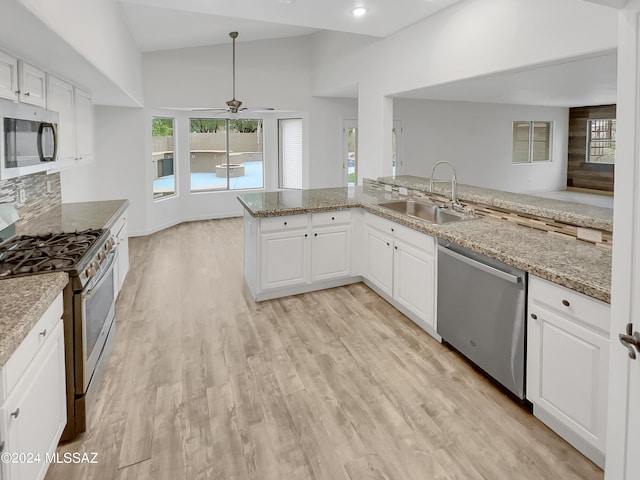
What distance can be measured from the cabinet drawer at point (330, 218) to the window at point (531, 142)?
6.70 metres

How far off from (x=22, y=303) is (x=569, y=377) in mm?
2280

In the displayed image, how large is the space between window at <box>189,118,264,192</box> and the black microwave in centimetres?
500

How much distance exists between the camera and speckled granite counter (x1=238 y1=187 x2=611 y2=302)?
6.21 ft

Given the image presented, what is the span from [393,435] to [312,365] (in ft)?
2.67

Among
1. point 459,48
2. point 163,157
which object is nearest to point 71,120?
point 459,48

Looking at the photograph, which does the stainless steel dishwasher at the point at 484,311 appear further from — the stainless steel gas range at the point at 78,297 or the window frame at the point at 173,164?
the window frame at the point at 173,164

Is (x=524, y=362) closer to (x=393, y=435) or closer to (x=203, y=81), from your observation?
(x=393, y=435)

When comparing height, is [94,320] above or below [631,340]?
below

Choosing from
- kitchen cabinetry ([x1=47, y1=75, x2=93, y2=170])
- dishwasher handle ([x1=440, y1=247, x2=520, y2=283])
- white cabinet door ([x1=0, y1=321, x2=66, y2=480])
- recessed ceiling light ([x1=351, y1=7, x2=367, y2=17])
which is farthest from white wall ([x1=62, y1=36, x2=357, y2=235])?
dishwasher handle ([x1=440, y1=247, x2=520, y2=283])

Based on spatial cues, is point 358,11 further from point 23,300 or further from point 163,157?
point 163,157

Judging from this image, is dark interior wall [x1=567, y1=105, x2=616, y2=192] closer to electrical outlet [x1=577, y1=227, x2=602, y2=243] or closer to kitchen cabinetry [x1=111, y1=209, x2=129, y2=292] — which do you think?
electrical outlet [x1=577, y1=227, x2=602, y2=243]

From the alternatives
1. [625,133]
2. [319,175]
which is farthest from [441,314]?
[319,175]

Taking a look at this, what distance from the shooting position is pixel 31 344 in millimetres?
1527

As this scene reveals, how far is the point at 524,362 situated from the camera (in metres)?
2.19
